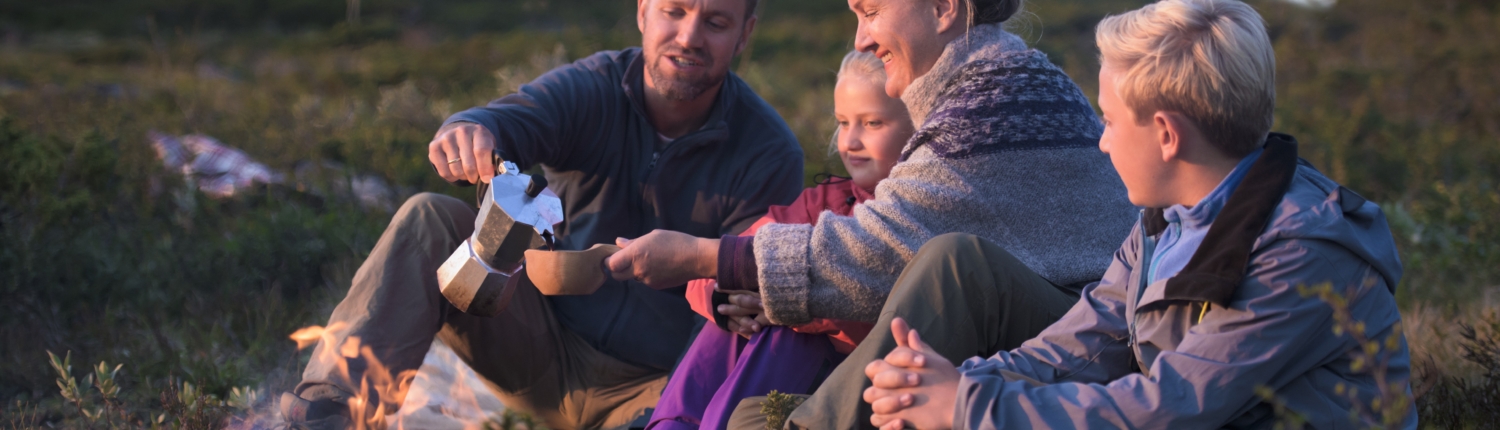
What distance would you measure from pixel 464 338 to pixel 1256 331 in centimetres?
206

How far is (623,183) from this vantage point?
349 centimetres

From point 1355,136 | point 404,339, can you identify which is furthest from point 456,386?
point 1355,136

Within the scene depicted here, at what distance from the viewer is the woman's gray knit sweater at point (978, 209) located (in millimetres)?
2412

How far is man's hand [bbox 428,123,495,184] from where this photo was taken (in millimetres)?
2775

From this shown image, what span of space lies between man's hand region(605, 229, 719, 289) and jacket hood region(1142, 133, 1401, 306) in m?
1.03

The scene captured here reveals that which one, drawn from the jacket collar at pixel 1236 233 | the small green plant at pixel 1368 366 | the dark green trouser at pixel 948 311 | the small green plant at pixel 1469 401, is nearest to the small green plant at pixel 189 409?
the dark green trouser at pixel 948 311

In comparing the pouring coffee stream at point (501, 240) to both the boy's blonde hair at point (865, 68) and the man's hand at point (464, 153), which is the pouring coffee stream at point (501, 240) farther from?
the boy's blonde hair at point (865, 68)

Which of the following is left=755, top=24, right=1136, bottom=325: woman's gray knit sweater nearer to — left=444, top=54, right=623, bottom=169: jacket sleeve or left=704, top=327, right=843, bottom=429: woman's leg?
left=704, top=327, right=843, bottom=429: woman's leg

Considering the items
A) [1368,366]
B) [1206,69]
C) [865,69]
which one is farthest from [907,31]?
[1368,366]

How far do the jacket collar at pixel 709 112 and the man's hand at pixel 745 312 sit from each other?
918 millimetres

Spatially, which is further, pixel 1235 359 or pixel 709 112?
pixel 709 112

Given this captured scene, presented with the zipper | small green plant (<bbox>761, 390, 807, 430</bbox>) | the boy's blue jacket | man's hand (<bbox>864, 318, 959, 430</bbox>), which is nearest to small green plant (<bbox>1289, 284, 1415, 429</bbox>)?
the boy's blue jacket

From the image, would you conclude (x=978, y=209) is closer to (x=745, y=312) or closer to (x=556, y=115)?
(x=745, y=312)

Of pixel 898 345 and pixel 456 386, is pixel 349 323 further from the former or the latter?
pixel 898 345
